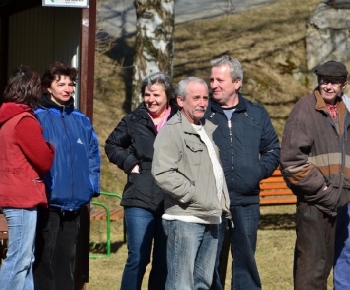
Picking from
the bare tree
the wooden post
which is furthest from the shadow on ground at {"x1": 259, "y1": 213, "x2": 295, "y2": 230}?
the wooden post

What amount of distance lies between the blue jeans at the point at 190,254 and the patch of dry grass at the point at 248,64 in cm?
484

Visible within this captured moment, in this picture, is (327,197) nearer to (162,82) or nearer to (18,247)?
(162,82)

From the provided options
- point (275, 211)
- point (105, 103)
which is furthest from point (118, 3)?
point (275, 211)

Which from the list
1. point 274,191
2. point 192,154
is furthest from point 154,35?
point 192,154

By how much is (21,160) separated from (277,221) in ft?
21.8

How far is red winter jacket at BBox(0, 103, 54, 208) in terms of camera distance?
6.34 meters

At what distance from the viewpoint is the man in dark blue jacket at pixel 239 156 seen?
6785 millimetres

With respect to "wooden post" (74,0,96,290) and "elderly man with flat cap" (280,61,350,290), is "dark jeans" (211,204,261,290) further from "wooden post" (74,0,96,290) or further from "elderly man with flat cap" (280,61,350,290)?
"wooden post" (74,0,96,290)

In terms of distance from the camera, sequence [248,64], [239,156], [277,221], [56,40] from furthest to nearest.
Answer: [248,64] < [277,221] < [56,40] < [239,156]

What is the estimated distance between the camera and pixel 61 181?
6656mm

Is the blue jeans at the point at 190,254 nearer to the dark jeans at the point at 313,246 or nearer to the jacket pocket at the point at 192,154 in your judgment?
the jacket pocket at the point at 192,154

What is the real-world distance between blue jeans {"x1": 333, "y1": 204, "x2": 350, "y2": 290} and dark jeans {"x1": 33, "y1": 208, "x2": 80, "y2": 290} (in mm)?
2066

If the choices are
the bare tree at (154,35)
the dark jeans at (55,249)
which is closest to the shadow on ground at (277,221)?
the bare tree at (154,35)

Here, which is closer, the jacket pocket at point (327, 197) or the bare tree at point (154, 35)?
the jacket pocket at point (327, 197)
